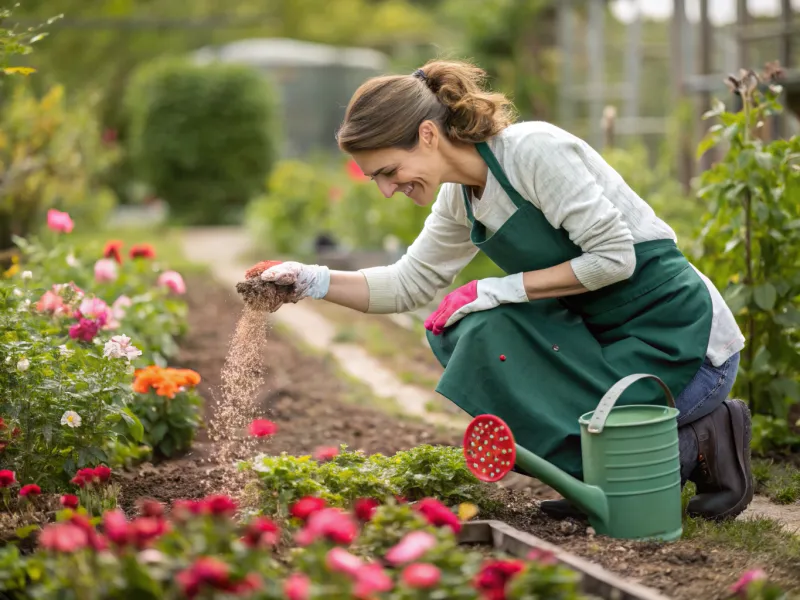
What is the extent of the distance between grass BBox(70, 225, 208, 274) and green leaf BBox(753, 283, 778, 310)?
17.5 feet

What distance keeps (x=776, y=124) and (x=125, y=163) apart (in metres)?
10.8

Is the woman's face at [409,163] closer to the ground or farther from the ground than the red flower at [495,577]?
farther from the ground

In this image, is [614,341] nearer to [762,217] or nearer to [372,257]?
[762,217]

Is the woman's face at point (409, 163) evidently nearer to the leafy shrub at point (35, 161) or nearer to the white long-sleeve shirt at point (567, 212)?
the white long-sleeve shirt at point (567, 212)

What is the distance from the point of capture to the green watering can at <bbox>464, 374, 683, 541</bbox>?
2.45 m

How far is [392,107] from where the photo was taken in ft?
8.59

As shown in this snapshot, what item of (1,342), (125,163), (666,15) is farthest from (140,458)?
(125,163)

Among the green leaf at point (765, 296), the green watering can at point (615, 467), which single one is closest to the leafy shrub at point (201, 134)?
the green leaf at point (765, 296)

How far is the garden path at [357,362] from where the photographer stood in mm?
2957

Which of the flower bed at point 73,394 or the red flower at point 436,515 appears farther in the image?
the flower bed at point 73,394

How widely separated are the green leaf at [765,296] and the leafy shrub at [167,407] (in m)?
1.84

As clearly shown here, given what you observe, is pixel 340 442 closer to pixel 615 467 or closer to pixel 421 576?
pixel 615 467

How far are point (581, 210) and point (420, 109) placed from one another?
1.57 ft

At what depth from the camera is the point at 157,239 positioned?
10859mm
